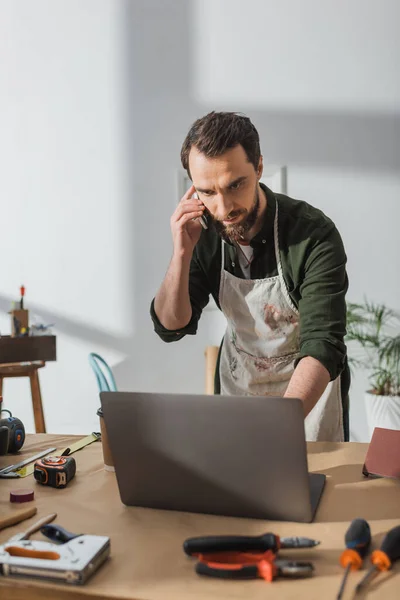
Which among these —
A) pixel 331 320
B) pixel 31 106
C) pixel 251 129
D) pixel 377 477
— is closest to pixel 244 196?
pixel 251 129

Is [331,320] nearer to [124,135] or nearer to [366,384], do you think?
[366,384]

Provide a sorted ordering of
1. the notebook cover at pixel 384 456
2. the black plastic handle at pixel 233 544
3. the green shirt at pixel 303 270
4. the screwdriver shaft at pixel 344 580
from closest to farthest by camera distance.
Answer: the screwdriver shaft at pixel 344 580, the black plastic handle at pixel 233 544, the notebook cover at pixel 384 456, the green shirt at pixel 303 270

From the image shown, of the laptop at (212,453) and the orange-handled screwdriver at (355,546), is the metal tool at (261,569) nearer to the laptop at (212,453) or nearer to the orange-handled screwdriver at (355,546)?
the orange-handled screwdriver at (355,546)

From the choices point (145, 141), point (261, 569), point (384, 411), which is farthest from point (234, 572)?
point (145, 141)

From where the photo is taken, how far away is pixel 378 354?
11.5 feet

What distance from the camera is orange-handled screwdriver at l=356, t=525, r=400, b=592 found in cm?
85

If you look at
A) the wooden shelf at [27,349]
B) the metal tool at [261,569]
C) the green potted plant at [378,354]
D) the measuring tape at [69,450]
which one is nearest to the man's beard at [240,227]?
the measuring tape at [69,450]

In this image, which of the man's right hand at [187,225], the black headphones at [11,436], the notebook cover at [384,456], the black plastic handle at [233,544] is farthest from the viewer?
the man's right hand at [187,225]

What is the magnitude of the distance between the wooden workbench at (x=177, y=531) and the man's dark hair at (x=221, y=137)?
793 millimetres

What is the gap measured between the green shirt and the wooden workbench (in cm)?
28

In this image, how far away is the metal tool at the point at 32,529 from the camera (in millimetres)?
958

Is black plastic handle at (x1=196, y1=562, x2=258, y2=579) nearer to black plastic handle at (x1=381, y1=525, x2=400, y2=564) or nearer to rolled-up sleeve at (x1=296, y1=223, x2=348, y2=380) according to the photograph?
black plastic handle at (x1=381, y1=525, x2=400, y2=564)

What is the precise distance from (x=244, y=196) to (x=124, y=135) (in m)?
2.12

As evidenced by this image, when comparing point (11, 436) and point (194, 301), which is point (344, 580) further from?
point (194, 301)
